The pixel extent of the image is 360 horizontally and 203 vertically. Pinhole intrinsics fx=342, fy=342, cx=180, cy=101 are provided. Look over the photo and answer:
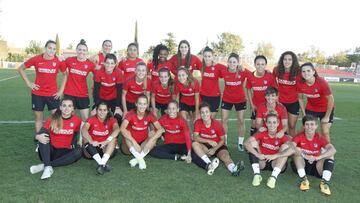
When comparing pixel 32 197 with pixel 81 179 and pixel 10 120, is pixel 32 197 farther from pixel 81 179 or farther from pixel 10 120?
pixel 10 120

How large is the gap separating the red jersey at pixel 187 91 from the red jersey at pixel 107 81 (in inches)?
39.9

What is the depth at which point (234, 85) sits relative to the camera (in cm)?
600

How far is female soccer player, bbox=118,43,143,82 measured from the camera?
634 cm

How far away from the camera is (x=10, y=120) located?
7.77m

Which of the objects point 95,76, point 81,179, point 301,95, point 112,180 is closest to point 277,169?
point 301,95

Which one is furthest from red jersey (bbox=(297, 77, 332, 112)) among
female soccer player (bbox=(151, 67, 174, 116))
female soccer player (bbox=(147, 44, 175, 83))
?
female soccer player (bbox=(147, 44, 175, 83))

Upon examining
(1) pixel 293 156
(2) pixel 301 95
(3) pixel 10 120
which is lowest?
(3) pixel 10 120

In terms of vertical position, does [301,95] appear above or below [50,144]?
above

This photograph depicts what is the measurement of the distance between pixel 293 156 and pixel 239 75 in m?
1.90

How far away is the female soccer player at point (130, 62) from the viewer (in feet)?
20.8

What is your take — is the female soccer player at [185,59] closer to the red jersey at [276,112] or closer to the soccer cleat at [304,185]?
the red jersey at [276,112]

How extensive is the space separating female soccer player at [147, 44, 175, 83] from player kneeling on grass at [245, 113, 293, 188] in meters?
2.38

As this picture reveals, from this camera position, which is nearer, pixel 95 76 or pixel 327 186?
pixel 327 186

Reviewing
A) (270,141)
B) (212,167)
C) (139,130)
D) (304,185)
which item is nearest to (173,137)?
(139,130)
